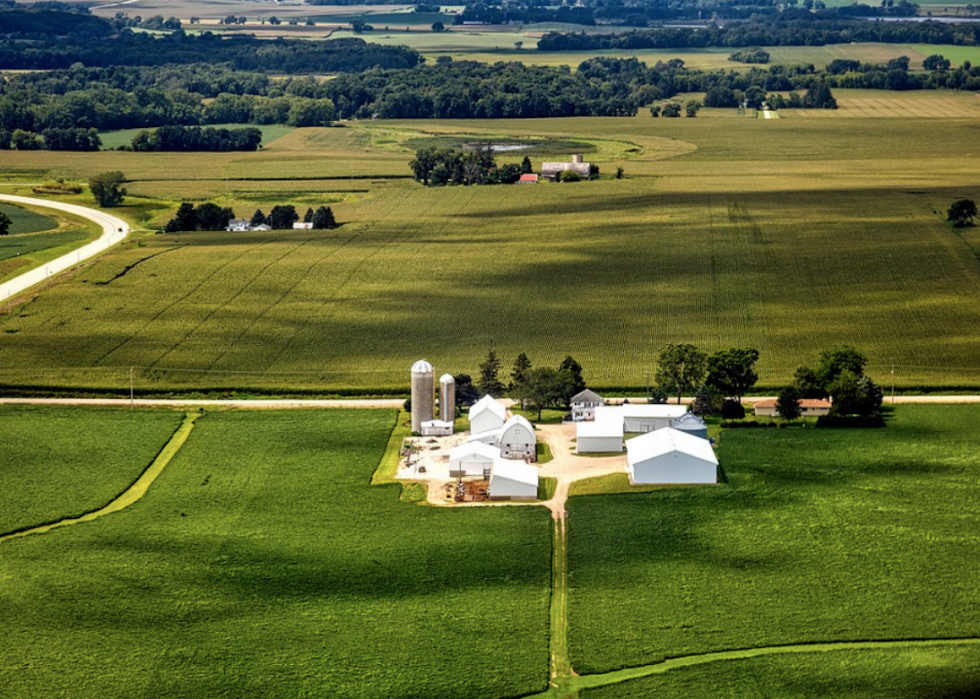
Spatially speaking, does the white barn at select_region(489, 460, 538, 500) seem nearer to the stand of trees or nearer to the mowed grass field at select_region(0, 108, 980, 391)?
the mowed grass field at select_region(0, 108, 980, 391)

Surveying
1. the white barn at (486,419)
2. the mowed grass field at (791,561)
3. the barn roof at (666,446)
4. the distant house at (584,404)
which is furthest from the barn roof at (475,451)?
the distant house at (584,404)

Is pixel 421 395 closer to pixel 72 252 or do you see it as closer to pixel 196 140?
pixel 72 252

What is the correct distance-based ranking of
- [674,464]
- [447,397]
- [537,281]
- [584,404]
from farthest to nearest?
[537,281]
[584,404]
[447,397]
[674,464]

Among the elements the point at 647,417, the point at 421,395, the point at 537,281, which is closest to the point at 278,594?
the point at 421,395

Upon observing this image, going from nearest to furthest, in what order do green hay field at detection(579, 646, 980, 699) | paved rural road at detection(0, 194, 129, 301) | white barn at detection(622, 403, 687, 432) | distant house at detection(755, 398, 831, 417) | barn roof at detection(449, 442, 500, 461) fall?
green hay field at detection(579, 646, 980, 699), barn roof at detection(449, 442, 500, 461), white barn at detection(622, 403, 687, 432), distant house at detection(755, 398, 831, 417), paved rural road at detection(0, 194, 129, 301)

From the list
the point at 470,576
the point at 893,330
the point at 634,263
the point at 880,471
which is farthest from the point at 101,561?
the point at 634,263

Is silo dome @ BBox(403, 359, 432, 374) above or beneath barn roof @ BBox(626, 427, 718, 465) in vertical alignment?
above

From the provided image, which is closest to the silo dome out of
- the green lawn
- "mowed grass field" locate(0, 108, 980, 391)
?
"mowed grass field" locate(0, 108, 980, 391)
